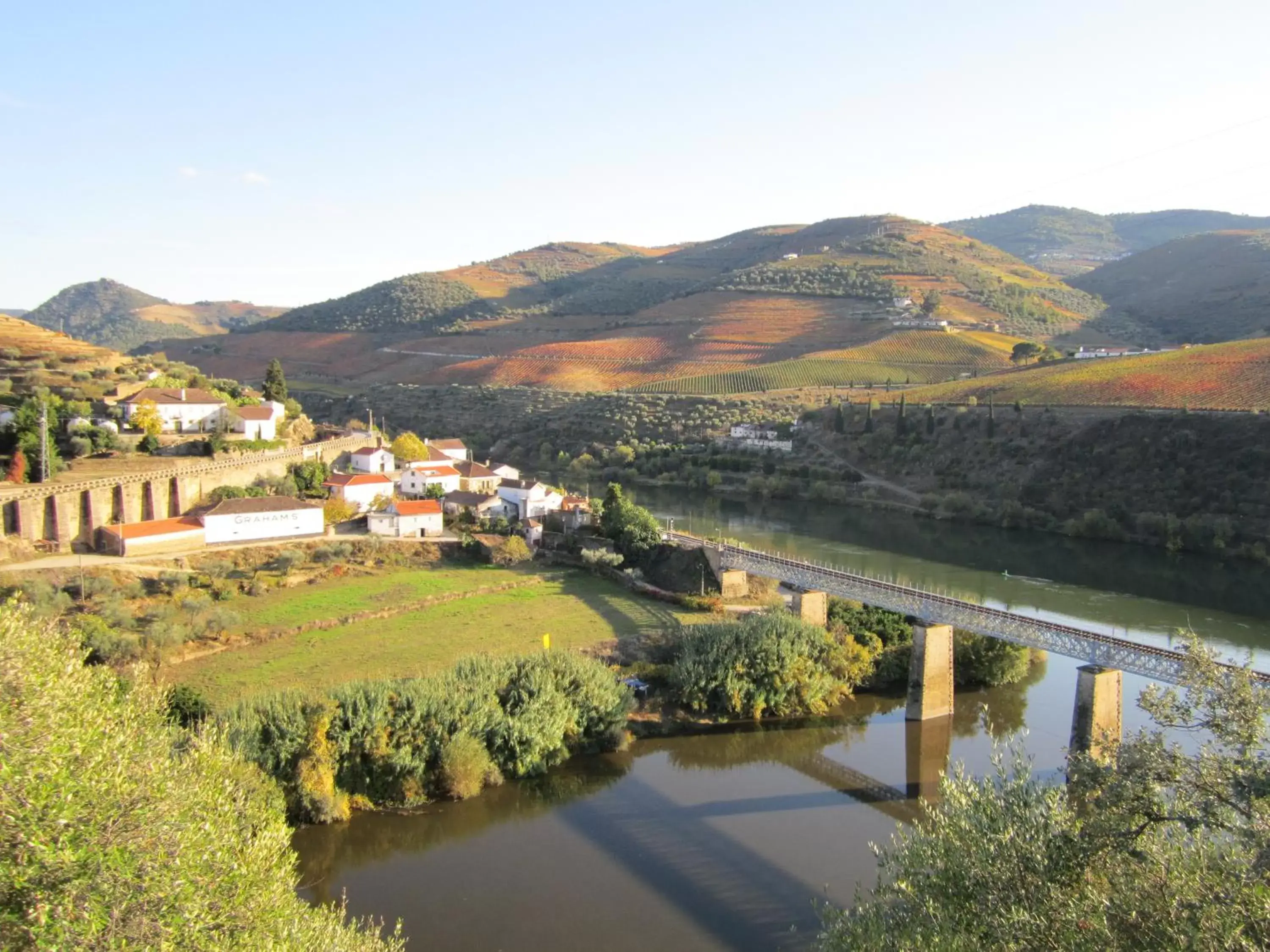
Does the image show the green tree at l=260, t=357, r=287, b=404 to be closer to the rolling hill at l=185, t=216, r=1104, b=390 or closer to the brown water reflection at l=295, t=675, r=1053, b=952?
the brown water reflection at l=295, t=675, r=1053, b=952

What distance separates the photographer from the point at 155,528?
3384 cm

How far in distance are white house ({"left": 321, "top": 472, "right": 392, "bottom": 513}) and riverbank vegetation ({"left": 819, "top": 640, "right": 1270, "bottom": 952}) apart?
111 ft

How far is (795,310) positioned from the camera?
109m

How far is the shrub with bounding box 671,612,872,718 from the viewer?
24.1 m

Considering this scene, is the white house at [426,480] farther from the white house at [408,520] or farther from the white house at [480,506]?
the white house at [408,520]

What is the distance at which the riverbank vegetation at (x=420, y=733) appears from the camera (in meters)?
18.8

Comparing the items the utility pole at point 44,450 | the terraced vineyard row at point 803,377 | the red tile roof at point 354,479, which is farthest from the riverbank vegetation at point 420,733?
the terraced vineyard row at point 803,377

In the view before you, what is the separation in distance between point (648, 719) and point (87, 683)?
13.9 m

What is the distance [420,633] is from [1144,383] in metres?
54.6

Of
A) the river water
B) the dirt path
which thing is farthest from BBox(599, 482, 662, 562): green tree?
the dirt path

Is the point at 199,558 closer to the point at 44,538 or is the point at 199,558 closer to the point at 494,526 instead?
the point at 44,538

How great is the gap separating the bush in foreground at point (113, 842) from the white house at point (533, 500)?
28.7 m

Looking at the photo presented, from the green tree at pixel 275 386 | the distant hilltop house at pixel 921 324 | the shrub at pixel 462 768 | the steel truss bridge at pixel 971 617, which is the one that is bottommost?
the shrub at pixel 462 768

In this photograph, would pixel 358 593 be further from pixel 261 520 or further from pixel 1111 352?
pixel 1111 352
